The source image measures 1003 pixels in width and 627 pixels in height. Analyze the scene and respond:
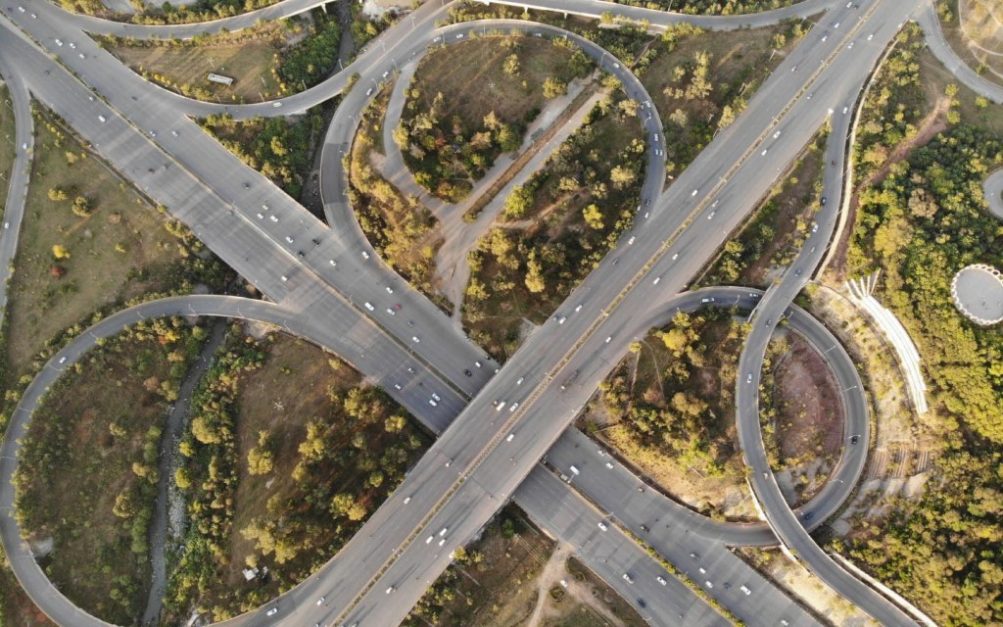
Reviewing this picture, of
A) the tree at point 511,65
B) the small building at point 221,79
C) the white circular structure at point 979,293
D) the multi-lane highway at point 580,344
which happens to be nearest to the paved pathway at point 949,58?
the multi-lane highway at point 580,344

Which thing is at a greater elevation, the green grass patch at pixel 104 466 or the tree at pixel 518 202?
the tree at pixel 518 202

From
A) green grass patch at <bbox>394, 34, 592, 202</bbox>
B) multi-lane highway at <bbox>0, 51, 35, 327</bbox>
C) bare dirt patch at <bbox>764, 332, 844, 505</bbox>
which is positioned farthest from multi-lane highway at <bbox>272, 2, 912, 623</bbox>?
multi-lane highway at <bbox>0, 51, 35, 327</bbox>

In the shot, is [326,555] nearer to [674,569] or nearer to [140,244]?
[674,569]

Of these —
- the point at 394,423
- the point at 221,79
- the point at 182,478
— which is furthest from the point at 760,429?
the point at 221,79

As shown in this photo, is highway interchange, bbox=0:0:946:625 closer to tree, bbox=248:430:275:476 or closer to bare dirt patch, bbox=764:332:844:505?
bare dirt patch, bbox=764:332:844:505

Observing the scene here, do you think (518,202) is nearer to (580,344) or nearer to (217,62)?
(580,344)

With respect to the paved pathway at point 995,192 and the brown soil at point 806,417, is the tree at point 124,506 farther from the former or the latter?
the paved pathway at point 995,192
